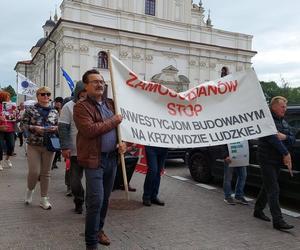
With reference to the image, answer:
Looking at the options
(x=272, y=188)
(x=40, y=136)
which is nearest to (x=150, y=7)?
(x=40, y=136)

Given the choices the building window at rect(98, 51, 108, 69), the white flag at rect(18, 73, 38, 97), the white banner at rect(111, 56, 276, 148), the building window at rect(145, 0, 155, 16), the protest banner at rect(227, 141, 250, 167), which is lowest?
the protest banner at rect(227, 141, 250, 167)

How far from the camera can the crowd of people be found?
398 centimetres

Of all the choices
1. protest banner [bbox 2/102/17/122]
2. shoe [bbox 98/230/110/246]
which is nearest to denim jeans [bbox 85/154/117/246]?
shoe [bbox 98/230/110/246]

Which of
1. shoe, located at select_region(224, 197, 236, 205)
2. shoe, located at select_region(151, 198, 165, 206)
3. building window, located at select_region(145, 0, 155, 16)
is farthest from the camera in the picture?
building window, located at select_region(145, 0, 155, 16)

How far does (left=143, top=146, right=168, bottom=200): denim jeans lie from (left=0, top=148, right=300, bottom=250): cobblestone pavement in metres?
0.31

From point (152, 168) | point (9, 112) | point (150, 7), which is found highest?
point (150, 7)

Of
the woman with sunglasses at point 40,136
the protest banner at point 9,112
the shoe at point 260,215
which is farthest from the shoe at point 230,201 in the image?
the protest banner at point 9,112

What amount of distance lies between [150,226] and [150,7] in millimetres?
38970

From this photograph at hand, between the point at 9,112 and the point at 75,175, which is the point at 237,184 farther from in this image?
the point at 9,112

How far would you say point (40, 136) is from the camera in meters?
5.96

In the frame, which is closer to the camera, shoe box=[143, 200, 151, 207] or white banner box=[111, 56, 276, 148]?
white banner box=[111, 56, 276, 148]

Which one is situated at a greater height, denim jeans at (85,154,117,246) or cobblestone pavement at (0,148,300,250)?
denim jeans at (85,154,117,246)

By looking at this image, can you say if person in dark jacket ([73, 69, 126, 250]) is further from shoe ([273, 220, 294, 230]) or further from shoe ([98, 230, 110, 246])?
shoe ([273, 220, 294, 230])

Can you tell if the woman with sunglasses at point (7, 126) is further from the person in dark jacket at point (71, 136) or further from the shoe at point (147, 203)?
the shoe at point (147, 203)
